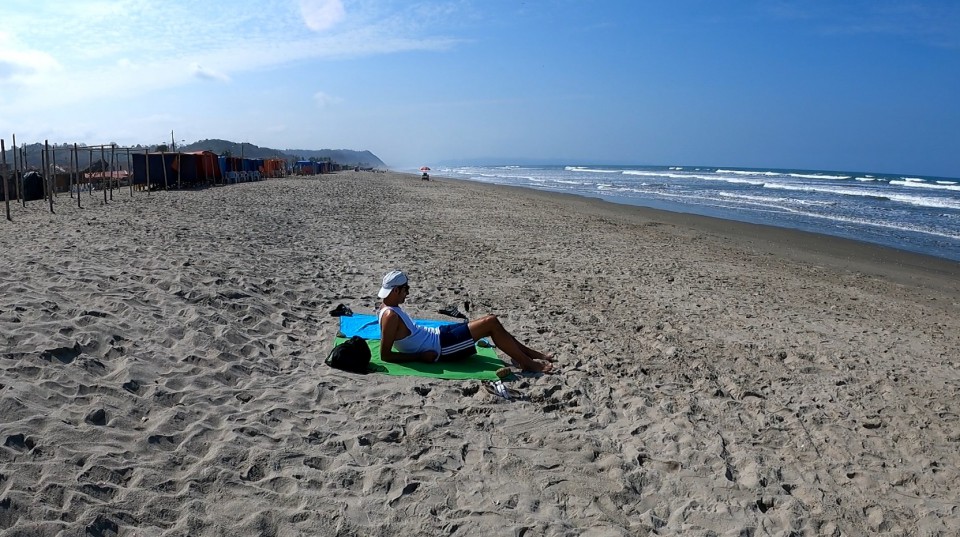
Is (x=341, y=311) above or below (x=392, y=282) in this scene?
below

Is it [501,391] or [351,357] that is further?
[351,357]

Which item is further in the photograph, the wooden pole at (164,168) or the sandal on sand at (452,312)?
the wooden pole at (164,168)

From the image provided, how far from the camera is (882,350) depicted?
6.05m

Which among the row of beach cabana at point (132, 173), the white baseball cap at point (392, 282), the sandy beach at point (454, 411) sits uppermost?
the row of beach cabana at point (132, 173)

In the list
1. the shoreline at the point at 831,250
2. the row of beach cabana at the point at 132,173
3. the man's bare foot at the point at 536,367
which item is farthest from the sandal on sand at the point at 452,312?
the row of beach cabana at the point at 132,173

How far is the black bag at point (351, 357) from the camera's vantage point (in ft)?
15.6

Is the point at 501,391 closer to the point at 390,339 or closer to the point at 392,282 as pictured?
the point at 390,339

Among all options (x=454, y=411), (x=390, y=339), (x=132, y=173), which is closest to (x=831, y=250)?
(x=390, y=339)

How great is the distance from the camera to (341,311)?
→ 248 inches

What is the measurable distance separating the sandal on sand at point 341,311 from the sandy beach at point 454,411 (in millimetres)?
123

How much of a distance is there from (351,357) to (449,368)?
0.75 metres

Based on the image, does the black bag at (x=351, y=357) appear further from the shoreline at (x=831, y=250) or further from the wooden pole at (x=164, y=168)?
the wooden pole at (x=164, y=168)

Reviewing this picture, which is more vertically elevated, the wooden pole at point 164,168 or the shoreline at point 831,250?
the wooden pole at point 164,168

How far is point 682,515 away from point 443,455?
125 centimetres
